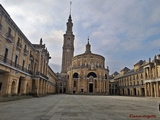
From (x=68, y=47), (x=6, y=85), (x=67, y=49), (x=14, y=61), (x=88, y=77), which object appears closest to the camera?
(x=6, y=85)

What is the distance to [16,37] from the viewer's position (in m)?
20.2

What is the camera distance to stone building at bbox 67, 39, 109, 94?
61.6m


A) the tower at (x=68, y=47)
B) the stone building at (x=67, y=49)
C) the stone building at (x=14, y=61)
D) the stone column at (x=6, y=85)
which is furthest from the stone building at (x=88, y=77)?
the stone column at (x=6, y=85)

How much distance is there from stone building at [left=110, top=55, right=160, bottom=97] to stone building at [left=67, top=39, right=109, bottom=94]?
1066 cm

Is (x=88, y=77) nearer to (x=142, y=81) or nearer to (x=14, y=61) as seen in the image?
(x=142, y=81)

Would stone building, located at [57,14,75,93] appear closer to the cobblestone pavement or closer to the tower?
the tower

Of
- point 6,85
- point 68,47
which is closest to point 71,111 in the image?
point 6,85

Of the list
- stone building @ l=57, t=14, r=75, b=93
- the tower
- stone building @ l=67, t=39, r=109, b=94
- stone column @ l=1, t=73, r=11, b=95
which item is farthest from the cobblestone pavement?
the tower

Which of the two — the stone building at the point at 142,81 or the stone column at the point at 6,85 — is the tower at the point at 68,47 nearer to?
the stone building at the point at 142,81

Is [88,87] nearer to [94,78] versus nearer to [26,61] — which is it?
[94,78]

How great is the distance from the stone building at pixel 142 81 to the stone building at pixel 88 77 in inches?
420

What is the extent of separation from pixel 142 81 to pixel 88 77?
23.0m

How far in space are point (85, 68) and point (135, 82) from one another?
23163 mm

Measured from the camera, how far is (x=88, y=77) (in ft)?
207
